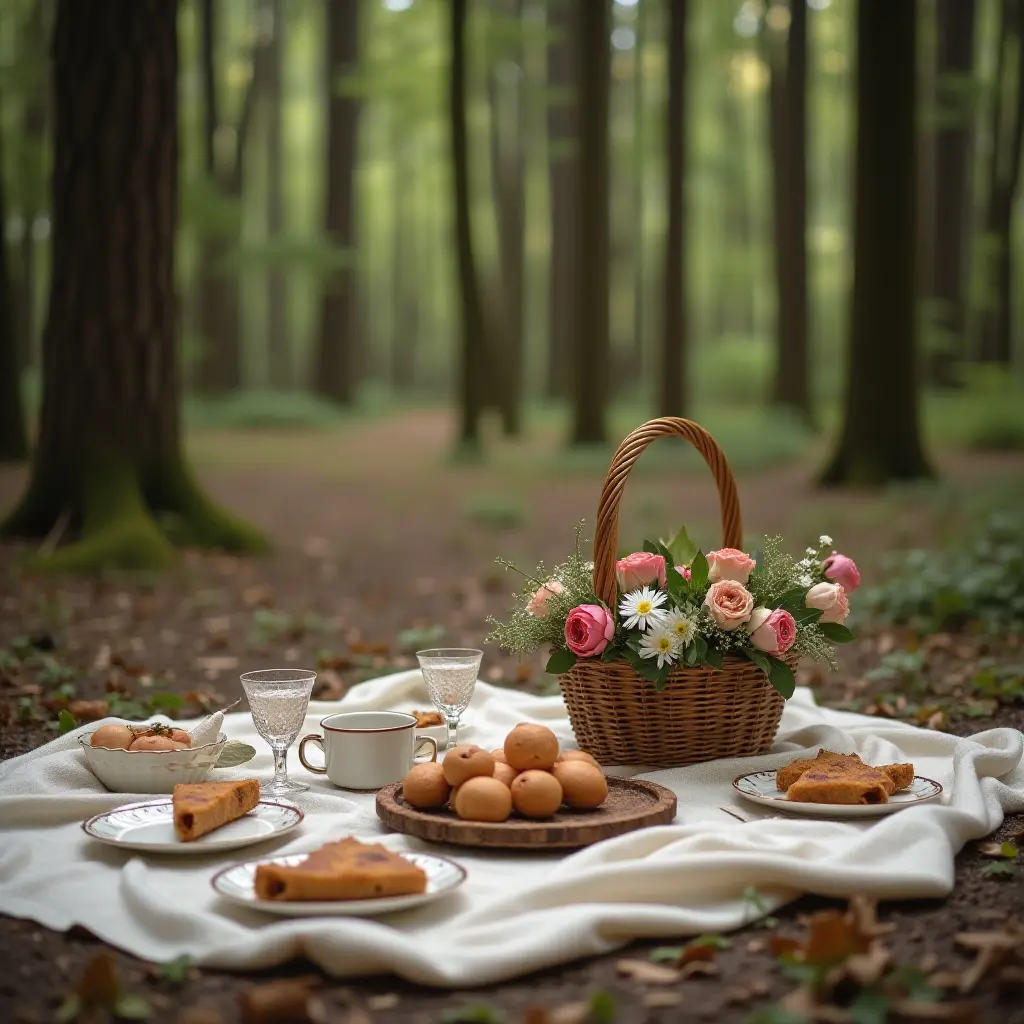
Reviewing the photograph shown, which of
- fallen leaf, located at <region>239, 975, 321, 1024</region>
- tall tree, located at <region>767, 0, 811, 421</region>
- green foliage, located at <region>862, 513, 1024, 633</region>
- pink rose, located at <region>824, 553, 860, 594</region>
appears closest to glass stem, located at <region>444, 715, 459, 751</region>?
pink rose, located at <region>824, 553, 860, 594</region>

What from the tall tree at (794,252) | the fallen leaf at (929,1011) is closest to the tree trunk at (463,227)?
the tall tree at (794,252)

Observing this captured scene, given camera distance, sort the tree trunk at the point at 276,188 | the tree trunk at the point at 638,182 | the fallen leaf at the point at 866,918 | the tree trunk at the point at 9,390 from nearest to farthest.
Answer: the fallen leaf at the point at 866,918 → the tree trunk at the point at 9,390 → the tree trunk at the point at 638,182 → the tree trunk at the point at 276,188

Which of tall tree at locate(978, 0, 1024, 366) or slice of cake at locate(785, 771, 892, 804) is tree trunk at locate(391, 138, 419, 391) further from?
slice of cake at locate(785, 771, 892, 804)

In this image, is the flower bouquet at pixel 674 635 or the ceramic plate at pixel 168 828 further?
the flower bouquet at pixel 674 635

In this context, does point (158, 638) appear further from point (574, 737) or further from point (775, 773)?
point (775, 773)

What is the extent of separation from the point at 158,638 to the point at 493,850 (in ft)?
13.7

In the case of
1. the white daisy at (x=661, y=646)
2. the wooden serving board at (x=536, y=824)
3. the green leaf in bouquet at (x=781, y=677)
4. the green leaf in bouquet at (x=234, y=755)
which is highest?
the white daisy at (x=661, y=646)

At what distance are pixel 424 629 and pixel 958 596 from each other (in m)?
3.03

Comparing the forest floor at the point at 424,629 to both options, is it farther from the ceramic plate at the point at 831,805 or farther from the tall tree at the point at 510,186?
the tall tree at the point at 510,186

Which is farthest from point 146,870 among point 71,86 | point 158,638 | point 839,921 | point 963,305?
point 963,305

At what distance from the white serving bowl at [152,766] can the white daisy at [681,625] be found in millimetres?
1308

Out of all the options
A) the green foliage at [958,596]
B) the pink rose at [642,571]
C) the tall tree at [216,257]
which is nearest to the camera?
the pink rose at [642,571]

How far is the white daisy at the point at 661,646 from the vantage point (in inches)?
145

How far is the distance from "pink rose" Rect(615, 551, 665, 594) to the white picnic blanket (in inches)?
22.7
